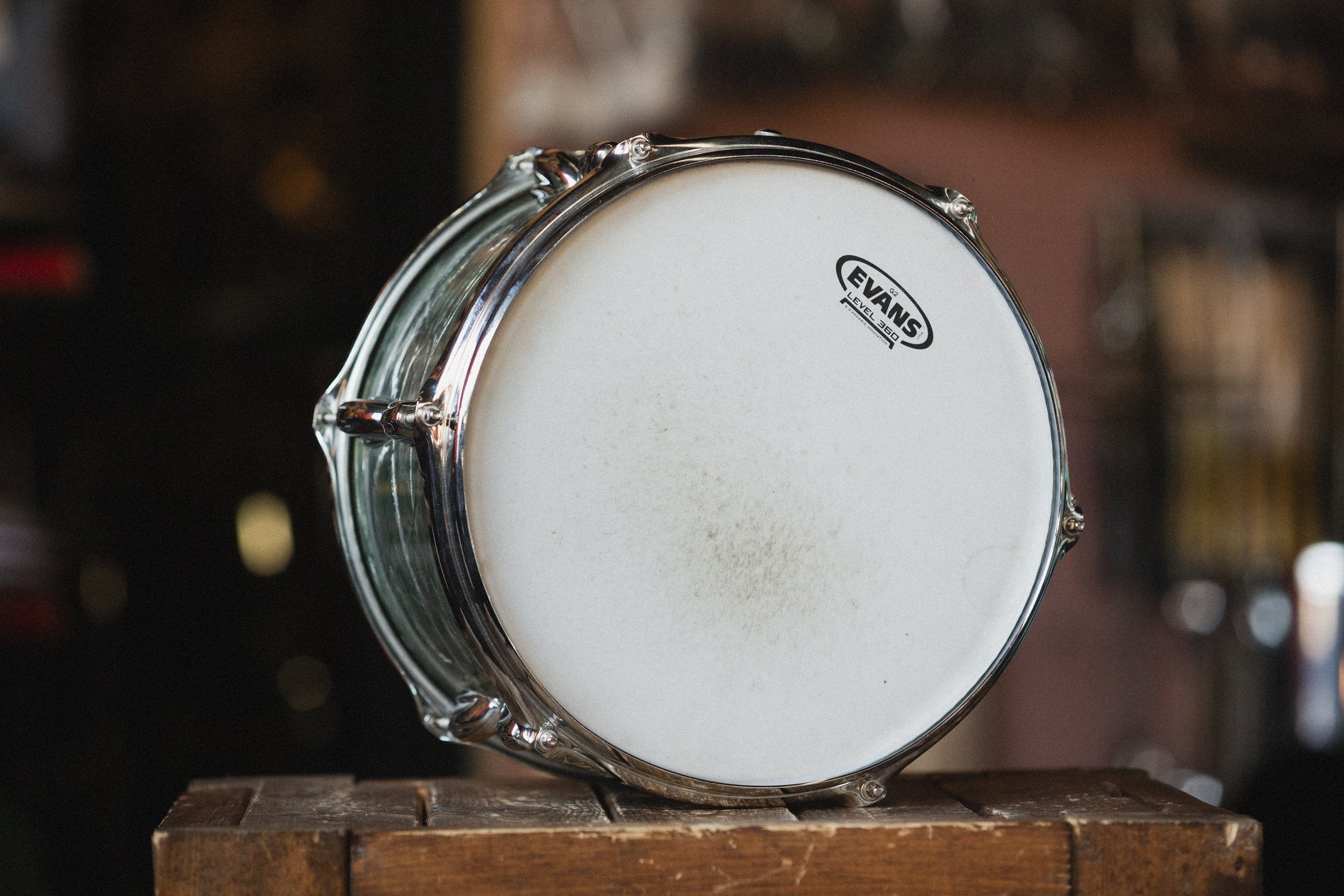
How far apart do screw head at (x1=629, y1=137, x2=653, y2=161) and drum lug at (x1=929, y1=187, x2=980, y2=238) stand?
0.84 feet

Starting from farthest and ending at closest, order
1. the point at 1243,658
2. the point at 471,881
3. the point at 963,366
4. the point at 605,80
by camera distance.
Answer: the point at 1243,658, the point at 605,80, the point at 963,366, the point at 471,881

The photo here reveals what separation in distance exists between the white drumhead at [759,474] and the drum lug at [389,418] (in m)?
0.03

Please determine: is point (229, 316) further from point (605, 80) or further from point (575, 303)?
point (575, 303)

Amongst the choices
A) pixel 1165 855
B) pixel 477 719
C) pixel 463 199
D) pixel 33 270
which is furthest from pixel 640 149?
pixel 33 270

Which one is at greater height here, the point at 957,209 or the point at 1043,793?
the point at 957,209

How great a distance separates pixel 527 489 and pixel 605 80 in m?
2.34

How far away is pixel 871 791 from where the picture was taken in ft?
3.57

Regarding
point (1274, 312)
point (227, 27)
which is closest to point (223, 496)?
point (227, 27)

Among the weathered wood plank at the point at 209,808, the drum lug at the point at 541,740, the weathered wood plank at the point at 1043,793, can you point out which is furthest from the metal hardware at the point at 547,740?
the weathered wood plank at the point at 1043,793

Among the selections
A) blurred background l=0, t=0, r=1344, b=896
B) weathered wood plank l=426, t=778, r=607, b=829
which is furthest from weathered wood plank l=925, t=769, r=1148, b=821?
blurred background l=0, t=0, r=1344, b=896

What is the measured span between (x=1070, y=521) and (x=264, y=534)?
257 centimetres

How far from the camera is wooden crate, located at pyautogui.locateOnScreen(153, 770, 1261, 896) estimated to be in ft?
3.20

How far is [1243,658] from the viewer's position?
11.0 feet

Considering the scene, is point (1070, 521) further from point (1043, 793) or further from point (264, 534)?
point (264, 534)
